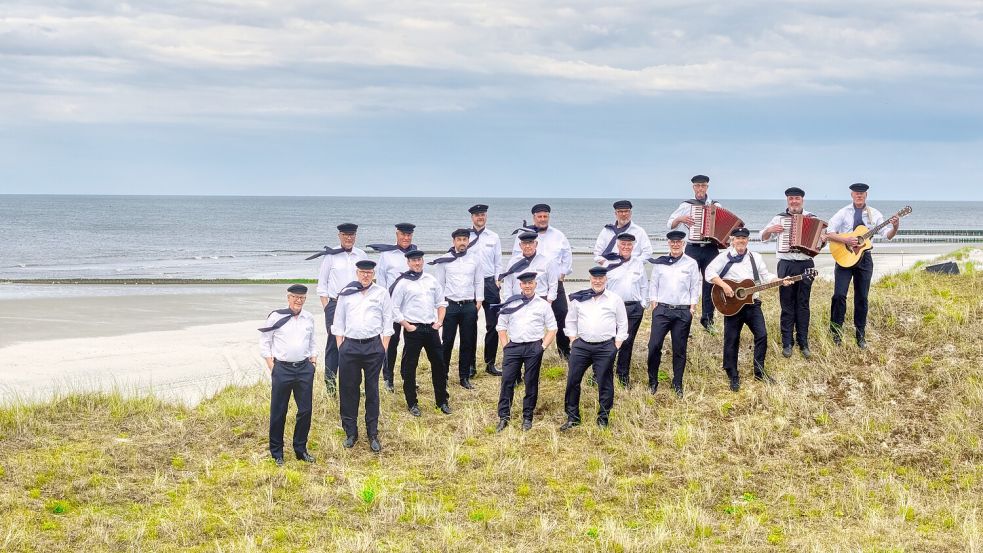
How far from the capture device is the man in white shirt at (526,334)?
11.8 m

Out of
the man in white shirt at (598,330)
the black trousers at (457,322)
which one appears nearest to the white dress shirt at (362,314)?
the black trousers at (457,322)

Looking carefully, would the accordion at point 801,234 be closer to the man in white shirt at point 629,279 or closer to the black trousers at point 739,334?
the black trousers at point 739,334

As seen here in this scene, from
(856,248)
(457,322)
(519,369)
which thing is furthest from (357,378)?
(856,248)

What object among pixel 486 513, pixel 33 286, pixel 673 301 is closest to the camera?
pixel 486 513

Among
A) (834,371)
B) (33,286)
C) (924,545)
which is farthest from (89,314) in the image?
(924,545)

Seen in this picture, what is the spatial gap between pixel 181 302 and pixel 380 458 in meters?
19.9

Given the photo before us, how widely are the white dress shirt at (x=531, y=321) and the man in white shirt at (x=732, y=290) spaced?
99.9 inches

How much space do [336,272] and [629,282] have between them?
13.8 ft

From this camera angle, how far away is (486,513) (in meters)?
9.45

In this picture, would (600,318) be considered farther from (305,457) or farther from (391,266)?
(305,457)

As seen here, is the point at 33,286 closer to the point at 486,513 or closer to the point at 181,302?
the point at 181,302

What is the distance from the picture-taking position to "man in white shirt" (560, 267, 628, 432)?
11.6 meters

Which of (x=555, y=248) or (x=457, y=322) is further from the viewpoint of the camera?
(x=555, y=248)

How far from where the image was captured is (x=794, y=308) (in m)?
13.8
